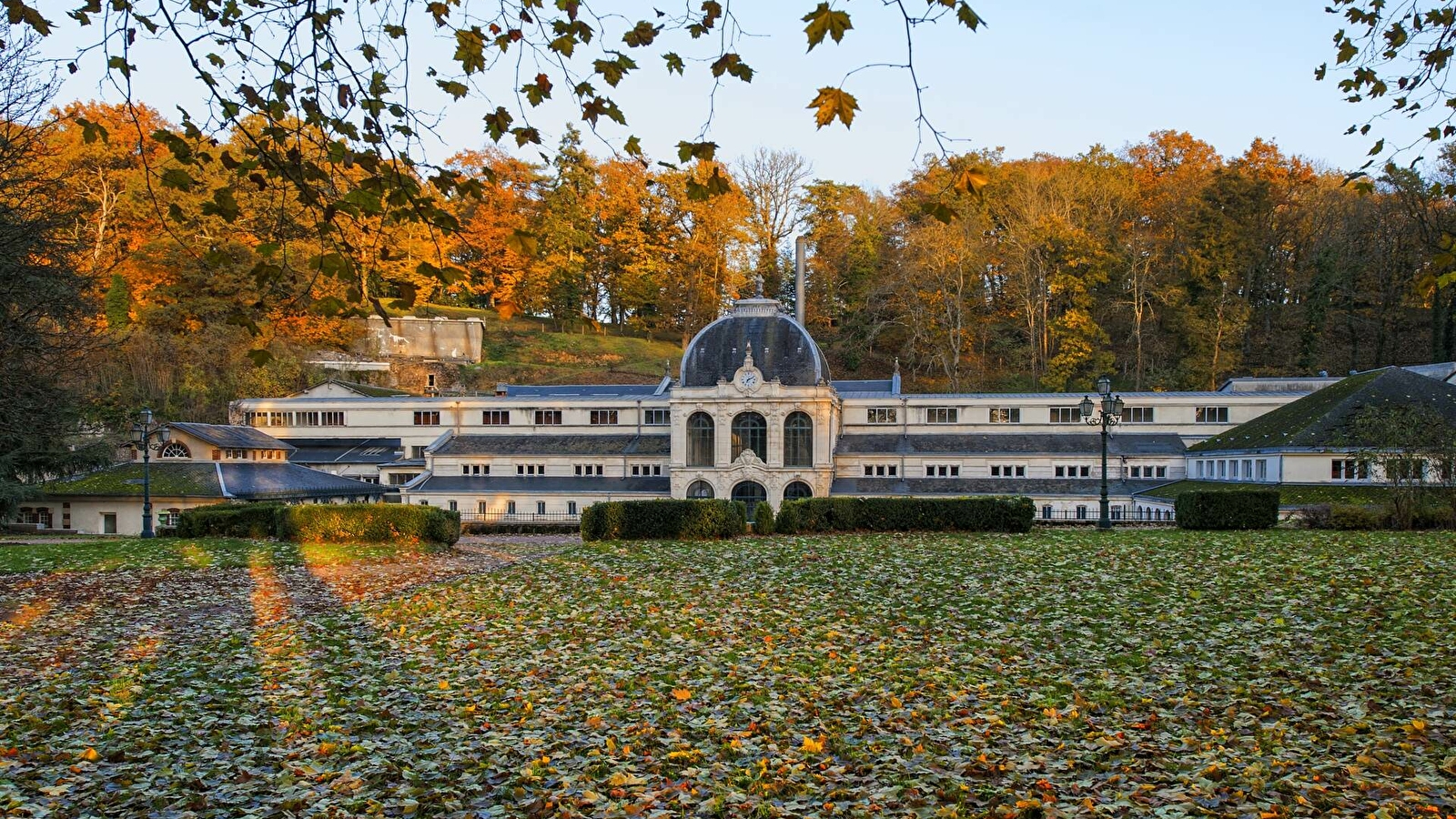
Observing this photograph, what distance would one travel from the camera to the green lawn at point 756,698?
22.4ft

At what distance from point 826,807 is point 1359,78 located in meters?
7.91

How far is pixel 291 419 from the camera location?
6275 cm

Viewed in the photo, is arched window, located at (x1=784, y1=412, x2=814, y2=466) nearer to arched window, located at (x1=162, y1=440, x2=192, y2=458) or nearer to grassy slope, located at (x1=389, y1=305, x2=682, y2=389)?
grassy slope, located at (x1=389, y1=305, x2=682, y2=389)

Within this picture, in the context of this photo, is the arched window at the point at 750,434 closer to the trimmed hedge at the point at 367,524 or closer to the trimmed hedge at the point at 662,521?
the trimmed hedge at the point at 662,521

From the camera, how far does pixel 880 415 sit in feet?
191

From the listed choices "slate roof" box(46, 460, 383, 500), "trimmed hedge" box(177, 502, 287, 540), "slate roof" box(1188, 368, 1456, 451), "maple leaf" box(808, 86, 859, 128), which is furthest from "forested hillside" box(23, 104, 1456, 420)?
"maple leaf" box(808, 86, 859, 128)

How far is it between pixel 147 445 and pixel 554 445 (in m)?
23.9

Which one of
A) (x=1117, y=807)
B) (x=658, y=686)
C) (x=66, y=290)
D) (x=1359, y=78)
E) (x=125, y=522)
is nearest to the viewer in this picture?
(x=1117, y=807)

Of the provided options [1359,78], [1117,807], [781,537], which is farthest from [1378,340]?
[1117,807]

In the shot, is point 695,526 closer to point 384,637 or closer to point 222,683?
point 384,637

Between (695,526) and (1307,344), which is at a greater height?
(1307,344)

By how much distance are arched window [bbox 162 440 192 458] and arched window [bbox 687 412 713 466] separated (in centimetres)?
2619

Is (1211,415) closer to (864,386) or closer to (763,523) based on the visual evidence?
(864,386)

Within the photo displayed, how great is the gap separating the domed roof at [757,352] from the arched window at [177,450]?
26.2 metres
